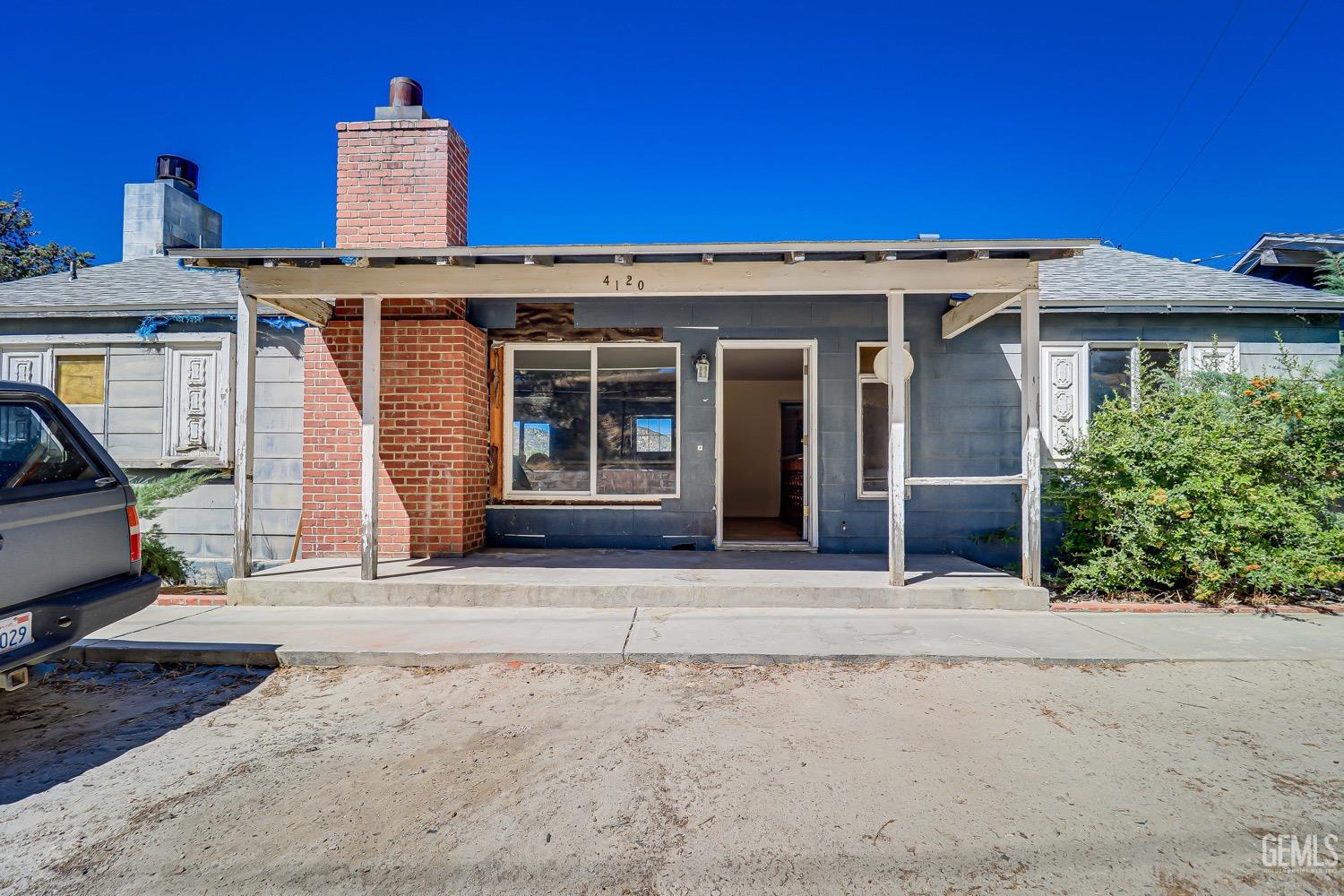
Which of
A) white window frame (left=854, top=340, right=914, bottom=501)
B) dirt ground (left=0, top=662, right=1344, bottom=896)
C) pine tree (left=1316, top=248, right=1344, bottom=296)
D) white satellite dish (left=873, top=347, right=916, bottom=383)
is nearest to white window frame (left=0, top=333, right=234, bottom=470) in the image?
dirt ground (left=0, top=662, right=1344, bottom=896)

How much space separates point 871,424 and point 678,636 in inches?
155

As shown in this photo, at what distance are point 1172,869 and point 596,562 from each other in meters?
5.05

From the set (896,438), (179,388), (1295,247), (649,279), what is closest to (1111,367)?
(1295,247)

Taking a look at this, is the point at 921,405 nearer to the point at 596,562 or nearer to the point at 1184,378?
the point at 1184,378

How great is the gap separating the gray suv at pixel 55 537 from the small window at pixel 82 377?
5224mm

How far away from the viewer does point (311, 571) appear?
595 cm

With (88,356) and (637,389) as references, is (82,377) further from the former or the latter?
(637,389)

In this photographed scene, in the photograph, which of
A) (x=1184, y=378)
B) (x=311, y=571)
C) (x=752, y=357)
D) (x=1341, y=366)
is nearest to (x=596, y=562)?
(x=311, y=571)

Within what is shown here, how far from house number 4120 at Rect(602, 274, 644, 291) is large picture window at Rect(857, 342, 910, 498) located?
310cm

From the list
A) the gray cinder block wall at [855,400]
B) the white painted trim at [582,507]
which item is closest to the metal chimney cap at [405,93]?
the gray cinder block wall at [855,400]

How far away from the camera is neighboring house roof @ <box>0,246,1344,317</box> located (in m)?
7.11

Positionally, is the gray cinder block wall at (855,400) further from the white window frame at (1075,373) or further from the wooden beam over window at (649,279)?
the wooden beam over window at (649,279)

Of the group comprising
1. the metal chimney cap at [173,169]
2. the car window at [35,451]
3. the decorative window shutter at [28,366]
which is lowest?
the car window at [35,451]

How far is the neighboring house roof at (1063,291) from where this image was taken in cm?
711
